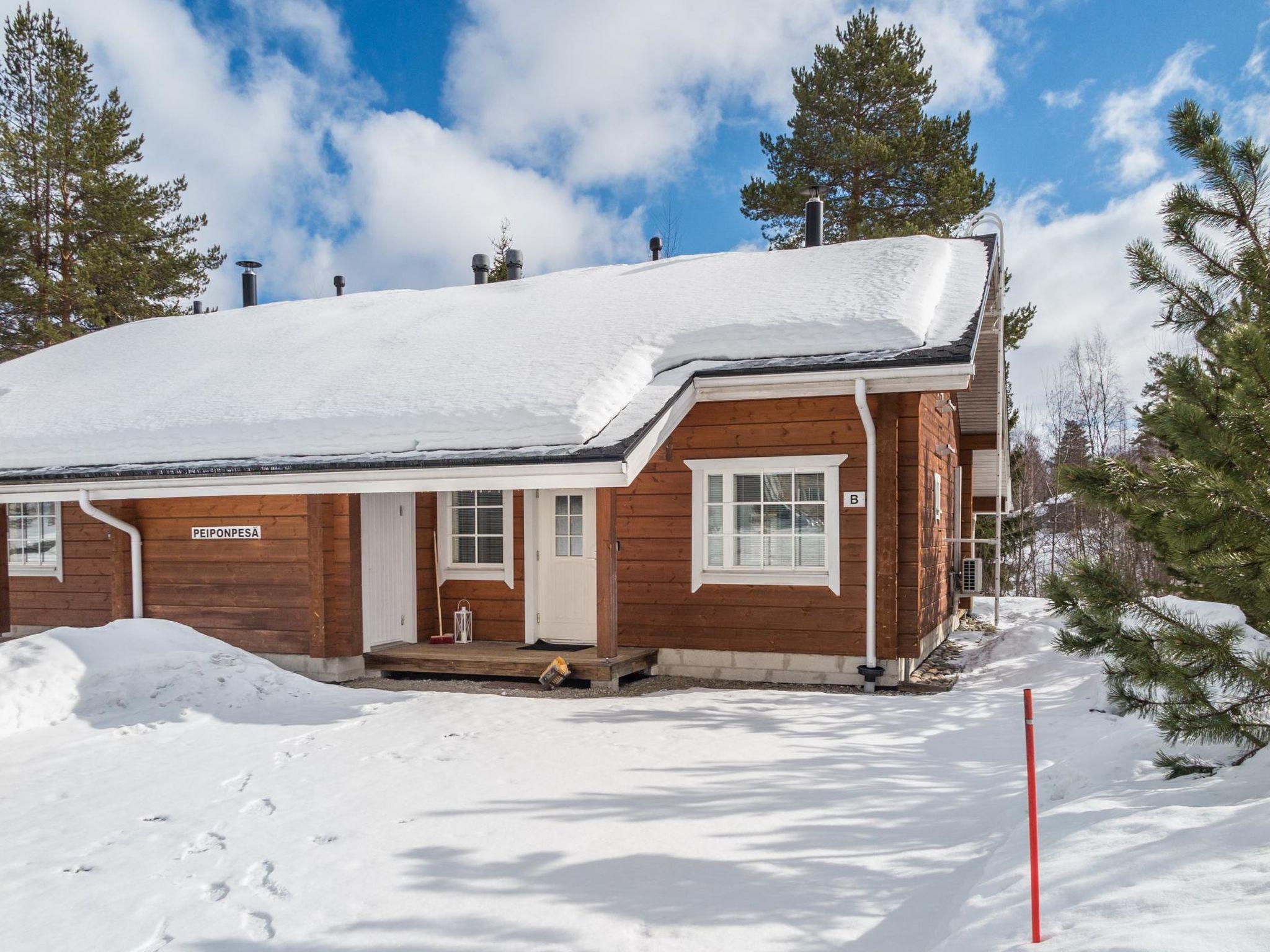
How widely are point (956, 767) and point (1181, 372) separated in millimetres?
3132

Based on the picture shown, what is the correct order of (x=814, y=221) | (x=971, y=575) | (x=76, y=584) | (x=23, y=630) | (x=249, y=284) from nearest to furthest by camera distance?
(x=76, y=584) → (x=23, y=630) → (x=971, y=575) → (x=814, y=221) → (x=249, y=284)

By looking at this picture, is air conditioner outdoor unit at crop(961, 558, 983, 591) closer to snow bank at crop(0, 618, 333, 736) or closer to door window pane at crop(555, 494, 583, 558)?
door window pane at crop(555, 494, 583, 558)

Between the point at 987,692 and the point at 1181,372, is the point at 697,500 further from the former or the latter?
the point at 1181,372

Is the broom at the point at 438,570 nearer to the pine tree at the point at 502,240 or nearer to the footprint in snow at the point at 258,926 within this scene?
the footprint in snow at the point at 258,926

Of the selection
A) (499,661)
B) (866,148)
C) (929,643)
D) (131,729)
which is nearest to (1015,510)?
(866,148)

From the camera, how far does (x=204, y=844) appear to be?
4.83 m

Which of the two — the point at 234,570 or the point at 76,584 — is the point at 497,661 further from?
the point at 76,584

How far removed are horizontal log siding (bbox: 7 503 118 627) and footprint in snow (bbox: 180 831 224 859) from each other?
28.3 ft

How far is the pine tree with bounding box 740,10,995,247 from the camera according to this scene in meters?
20.6

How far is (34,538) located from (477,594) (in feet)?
22.8

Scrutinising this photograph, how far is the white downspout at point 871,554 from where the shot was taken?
8828 millimetres

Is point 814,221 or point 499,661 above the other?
point 814,221

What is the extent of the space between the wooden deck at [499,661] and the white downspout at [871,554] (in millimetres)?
2255

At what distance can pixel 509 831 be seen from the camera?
4840 millimetres
